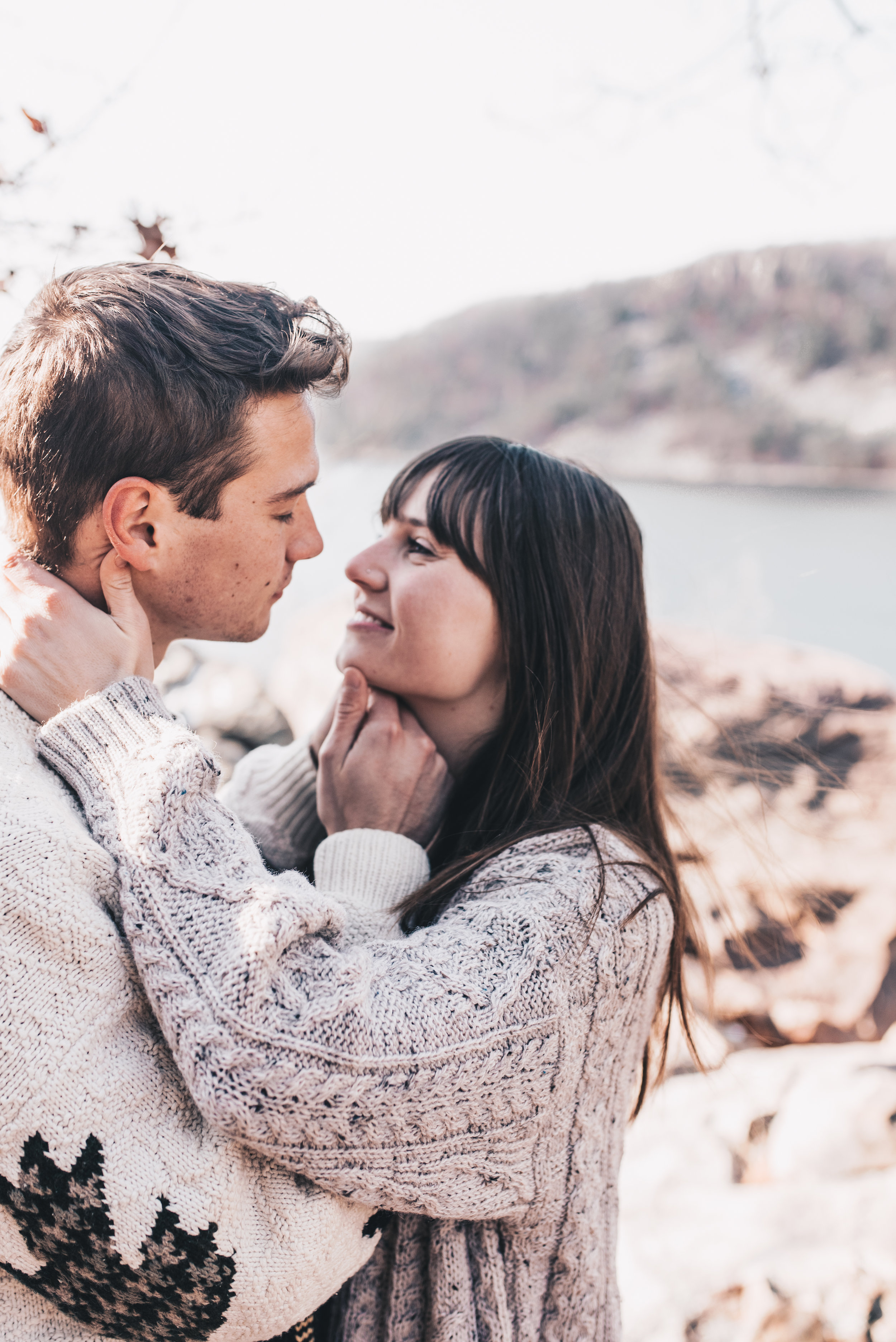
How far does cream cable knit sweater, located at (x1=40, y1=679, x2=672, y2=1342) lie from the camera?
1033mm

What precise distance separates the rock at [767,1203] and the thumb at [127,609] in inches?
66.1

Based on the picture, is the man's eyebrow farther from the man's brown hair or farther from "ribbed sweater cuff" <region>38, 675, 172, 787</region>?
"ribbed sweater cuff" <region>38, 675, 172, 787</region>

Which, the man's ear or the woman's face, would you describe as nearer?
the man's ear

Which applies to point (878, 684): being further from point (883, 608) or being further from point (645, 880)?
point (645, 880)

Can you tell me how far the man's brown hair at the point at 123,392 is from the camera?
1.48 m

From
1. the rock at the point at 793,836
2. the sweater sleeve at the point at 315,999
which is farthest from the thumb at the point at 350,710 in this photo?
the rock at the point at 793,836

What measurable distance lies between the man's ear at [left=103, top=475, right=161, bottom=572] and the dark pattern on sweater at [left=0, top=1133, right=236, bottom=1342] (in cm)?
94

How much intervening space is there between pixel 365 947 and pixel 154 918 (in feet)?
1.07

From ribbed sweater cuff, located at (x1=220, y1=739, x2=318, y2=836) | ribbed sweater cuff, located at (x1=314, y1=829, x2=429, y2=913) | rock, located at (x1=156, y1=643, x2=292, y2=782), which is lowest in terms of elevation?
rock, located at (x1=156, y1=643, x2=292, y2=782)

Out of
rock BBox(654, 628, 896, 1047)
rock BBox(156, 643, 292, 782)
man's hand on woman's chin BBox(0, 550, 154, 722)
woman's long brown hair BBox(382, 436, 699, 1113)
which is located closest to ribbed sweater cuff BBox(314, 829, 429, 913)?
woman's long brown hair BBox(382, 436, 699, 1113)

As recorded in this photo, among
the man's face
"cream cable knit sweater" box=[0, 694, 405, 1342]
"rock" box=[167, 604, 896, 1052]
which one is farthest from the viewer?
"rock" box=[167, 604, 896, 1052]

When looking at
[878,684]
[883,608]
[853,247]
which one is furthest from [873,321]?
[878,684]

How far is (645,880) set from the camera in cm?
143

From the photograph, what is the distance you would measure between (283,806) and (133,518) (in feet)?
2.76
